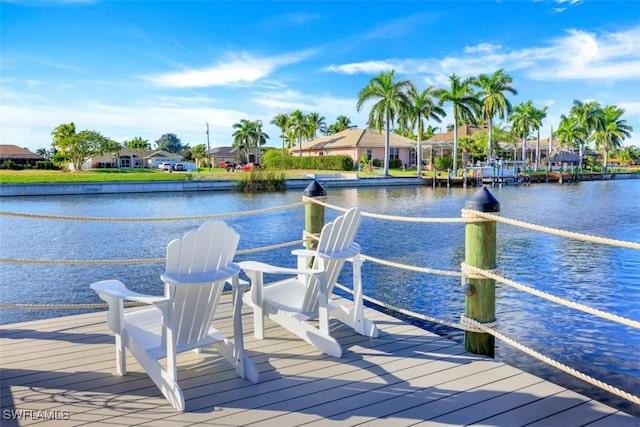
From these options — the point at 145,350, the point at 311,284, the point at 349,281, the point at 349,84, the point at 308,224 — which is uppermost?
the point at 349,84

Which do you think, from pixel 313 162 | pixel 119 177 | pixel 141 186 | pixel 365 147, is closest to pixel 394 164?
pixel 365 147

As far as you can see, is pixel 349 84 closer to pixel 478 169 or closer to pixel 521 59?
pixel 521 59

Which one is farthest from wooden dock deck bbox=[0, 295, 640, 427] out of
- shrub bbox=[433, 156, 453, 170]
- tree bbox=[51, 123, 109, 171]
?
tree bbox=[51, 123, 109, 171]

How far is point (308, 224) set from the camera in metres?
4.39

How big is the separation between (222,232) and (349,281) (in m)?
6.03

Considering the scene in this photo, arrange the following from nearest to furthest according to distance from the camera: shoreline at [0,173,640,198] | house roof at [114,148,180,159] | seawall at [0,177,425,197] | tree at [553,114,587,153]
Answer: seawall at [0,177,425,197] < shoreline at [0,173,640,198] < tree at [553,114,587,153] < house roof at [114,148,180,159]

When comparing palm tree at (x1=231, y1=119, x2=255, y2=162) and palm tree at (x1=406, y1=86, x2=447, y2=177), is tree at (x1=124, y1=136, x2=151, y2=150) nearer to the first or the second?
palm tree at (x1=231, y1=119, x2=255, y2=162)

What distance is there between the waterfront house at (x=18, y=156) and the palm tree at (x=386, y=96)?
42.2 m

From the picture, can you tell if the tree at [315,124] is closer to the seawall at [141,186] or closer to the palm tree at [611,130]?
the seawall at [141,186]

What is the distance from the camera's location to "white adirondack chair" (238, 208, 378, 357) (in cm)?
304

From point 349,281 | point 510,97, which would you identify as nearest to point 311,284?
point 349,281

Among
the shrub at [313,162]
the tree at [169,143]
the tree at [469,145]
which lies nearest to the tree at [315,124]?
the shrub at [313,162]

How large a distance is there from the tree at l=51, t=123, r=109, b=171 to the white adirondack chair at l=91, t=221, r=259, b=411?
176ft

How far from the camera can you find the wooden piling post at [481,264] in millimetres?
2867
